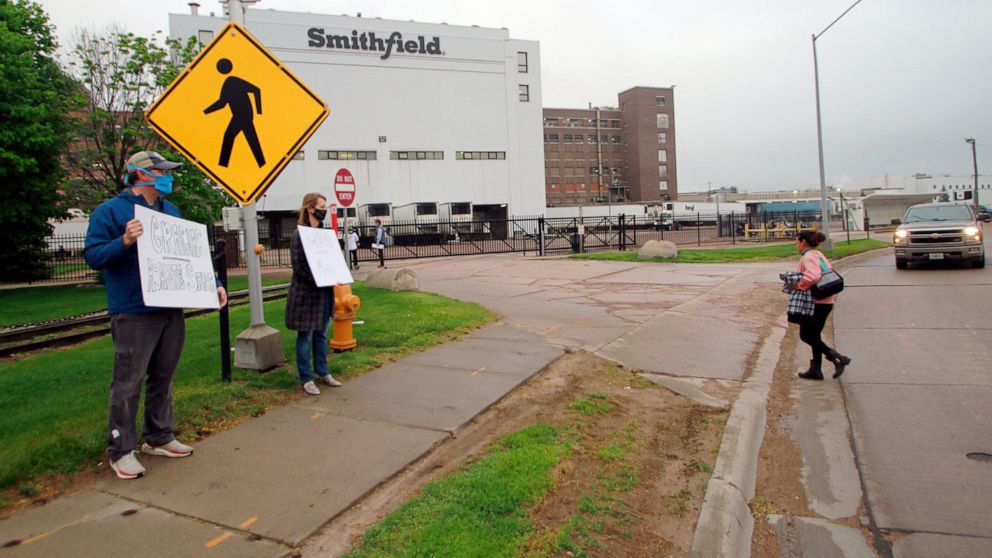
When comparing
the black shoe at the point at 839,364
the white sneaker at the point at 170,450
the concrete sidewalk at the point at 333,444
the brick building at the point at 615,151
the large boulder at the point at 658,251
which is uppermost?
the brick building at the point at 615,151

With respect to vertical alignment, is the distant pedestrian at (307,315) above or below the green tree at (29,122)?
below

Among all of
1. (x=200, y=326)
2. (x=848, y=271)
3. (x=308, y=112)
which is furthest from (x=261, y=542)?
(x=848, y=271)

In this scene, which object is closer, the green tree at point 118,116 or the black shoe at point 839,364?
the black shoe at point 839,364

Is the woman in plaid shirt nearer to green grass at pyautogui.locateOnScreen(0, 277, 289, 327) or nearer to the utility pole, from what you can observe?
the utility pole

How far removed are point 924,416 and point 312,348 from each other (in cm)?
576

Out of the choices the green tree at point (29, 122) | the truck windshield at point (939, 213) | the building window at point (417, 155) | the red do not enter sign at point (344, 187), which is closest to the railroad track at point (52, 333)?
the red do not enter sign at point (344, 187)

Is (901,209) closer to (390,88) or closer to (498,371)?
(390,88)

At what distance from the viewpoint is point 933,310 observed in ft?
38.1

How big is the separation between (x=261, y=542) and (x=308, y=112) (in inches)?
170

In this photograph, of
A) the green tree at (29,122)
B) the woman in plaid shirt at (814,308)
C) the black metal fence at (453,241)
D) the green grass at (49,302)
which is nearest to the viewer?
the woman in plaid shirt at (814,308)

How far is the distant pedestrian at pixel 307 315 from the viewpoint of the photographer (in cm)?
577

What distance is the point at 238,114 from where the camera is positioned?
602cm

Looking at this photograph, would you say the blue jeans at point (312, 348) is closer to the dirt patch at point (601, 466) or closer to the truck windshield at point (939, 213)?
the dirt patch at point (601, 466)

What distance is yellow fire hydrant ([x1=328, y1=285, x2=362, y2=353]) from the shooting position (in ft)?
23.1
